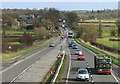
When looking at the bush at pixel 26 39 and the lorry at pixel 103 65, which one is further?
the bush at pixel 26 39

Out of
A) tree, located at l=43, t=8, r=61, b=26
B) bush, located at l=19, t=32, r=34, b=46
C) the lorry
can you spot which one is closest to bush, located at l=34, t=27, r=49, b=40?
bush, located at l=19, t=32, r=34, b=46

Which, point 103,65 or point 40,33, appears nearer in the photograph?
point 103,65

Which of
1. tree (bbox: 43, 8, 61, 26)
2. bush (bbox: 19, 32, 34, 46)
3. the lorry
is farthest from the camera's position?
tree (bbox: 43, 8, 61, 26)

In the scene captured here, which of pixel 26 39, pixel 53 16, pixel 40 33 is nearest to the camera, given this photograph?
pixel 26 39

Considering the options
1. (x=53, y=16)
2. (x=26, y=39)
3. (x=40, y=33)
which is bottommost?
(x=26, y=39)

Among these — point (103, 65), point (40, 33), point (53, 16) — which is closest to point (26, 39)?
point (40, 33)

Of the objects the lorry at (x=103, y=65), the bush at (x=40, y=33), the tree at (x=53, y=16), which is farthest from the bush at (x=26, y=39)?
the tree at (x=53, y=16)

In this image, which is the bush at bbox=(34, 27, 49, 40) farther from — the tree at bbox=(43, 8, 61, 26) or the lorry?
the lorry

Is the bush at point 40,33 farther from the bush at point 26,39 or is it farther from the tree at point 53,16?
the tree at point 53,16

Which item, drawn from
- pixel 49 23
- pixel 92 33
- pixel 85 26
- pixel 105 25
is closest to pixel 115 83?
pixel 92 33

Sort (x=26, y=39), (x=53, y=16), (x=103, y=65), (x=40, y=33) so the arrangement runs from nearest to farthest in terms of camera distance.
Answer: (x=103, y=65) → (x=26, y=39) → (x=40, y=33) → (x=53, y=16)

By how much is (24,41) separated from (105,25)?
63282 millimetres

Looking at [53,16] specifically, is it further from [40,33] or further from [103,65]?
[103,65]

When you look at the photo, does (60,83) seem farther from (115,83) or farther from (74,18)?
(74,18)
